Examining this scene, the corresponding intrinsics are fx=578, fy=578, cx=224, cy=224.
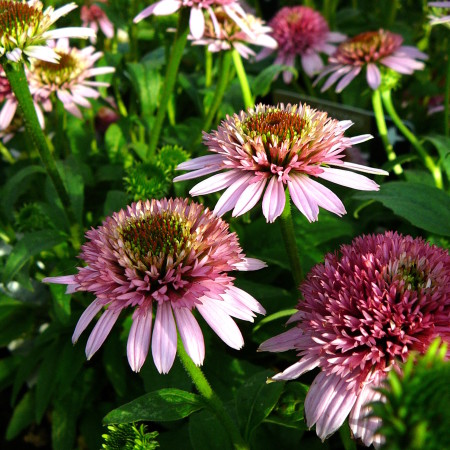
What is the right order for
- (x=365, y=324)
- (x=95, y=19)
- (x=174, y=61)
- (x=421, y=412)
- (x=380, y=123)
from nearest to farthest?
(x=421, y=412), (x=365, y=324), (x=174, y=61), (x=380, y=123), (x=95, y=19)

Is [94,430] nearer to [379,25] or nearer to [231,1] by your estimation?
[231,1]

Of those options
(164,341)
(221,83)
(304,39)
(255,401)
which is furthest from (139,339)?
(304,39)

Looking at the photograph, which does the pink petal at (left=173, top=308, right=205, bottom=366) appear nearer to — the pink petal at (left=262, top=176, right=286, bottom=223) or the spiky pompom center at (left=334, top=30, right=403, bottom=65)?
the pink petal at (left=262, top=176, right=286, bottom=223)

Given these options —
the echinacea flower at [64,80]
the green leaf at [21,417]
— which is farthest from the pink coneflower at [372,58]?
the green leaf at [21,417]

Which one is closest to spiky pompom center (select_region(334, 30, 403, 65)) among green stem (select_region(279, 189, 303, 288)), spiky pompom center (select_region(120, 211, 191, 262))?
green stem (select_region(279, 189, 303, 288))

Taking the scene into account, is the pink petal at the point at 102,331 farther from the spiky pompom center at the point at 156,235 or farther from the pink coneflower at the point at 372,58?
the pink coneflower at the point at 372,58

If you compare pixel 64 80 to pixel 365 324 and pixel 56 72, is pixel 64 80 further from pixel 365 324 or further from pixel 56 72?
pixel 365 324

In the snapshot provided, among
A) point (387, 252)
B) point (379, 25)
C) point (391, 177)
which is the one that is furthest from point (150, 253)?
point (379, 25)
